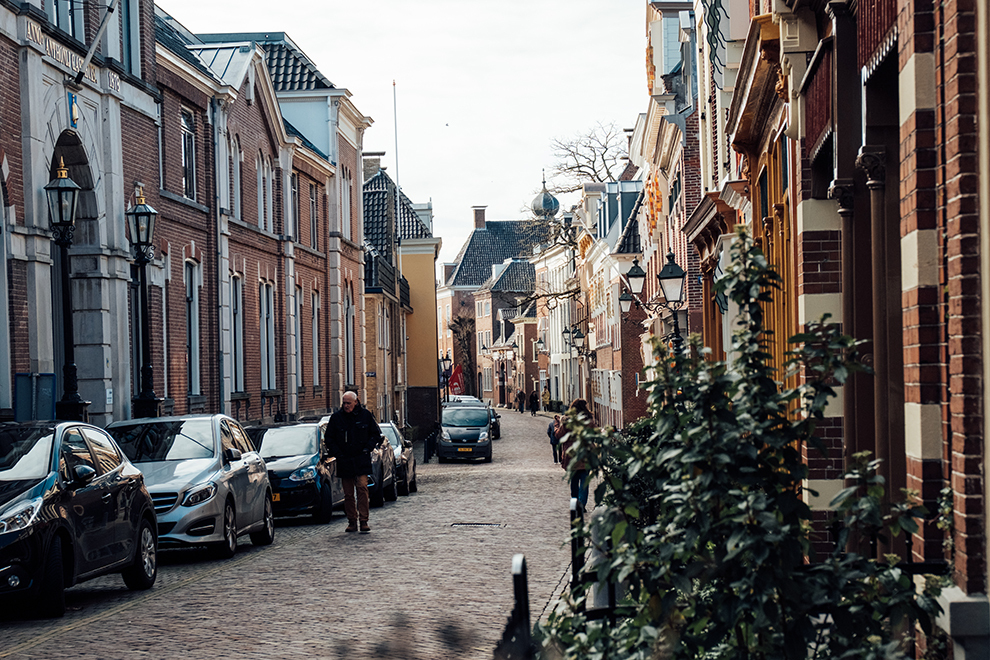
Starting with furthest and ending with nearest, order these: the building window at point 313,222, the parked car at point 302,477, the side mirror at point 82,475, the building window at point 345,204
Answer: the building window at point 345,204
the building window at point 313,222
the parked car at point 302,477
the side mirror at point 82,475

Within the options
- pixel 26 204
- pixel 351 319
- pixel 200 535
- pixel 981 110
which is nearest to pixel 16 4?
pixel 26 204

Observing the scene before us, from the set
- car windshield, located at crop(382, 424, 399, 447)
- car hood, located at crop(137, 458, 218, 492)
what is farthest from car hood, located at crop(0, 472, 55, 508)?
car windshield, located at crop(382, 424, 399, 447)

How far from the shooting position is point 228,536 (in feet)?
46.7

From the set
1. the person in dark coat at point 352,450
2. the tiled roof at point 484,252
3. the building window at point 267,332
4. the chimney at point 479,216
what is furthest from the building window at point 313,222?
the chimney at point 479,216

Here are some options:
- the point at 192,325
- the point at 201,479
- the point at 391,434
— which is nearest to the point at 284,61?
the point at 192,325

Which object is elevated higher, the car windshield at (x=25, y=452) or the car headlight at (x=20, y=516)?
the car windshield at (x=25, y=452)

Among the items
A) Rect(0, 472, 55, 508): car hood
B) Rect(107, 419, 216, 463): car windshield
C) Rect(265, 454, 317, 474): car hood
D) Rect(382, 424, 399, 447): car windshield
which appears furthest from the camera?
Rect(382, 424, 399, 447): car windshield

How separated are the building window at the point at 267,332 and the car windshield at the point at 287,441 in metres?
11.6

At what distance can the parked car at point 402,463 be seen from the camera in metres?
25.0

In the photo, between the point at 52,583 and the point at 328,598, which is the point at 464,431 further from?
the point at 52,583

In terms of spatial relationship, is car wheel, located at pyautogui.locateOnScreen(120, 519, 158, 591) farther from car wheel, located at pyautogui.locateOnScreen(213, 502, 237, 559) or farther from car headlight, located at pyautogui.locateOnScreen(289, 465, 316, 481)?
car headlight, located at pyautogui.locateOnScreen(289, 465, 316, 481)

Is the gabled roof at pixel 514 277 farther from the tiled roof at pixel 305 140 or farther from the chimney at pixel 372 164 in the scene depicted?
the tiled roof at pixel 305 140

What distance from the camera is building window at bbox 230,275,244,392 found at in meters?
29.7

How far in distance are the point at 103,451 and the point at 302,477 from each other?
760 centimetres
